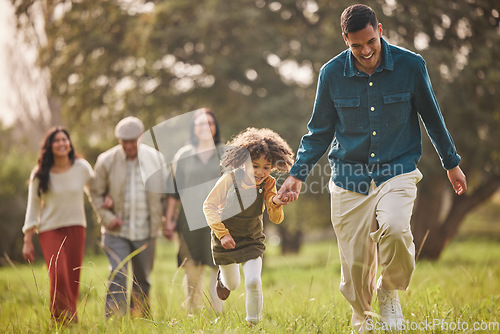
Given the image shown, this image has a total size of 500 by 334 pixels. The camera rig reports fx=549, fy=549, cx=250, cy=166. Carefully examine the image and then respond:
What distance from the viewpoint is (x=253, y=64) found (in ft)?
37.7

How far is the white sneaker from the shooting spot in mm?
3490

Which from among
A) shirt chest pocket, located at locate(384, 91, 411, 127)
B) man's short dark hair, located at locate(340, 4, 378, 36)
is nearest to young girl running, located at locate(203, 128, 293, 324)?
shirt chest pocket, located at locate(384, 91, 411, 127)

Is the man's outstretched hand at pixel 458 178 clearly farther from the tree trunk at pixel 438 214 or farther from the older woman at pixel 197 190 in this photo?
the tree trunk at pixel 438 214

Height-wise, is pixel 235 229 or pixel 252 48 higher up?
pixel 252 48

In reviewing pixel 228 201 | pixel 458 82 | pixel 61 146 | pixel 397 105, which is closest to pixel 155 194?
pixel 61 146

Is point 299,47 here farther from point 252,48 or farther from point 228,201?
point 228,201

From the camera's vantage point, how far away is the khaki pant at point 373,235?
11.0 ft

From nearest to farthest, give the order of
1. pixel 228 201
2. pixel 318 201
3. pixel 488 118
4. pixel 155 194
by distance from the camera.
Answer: pixel 228 201 < pixel 155 194 < pixel 488 118 < pixel 318 201

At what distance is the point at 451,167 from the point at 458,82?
8091 millimetres

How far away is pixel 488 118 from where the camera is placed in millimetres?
11266

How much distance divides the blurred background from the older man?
18.4ft

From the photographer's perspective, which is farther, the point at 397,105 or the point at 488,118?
the point at 488,118

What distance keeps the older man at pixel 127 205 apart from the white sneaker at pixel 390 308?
2745 mm

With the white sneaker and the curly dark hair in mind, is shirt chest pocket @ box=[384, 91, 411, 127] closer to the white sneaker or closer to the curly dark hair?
the curly dark hair
